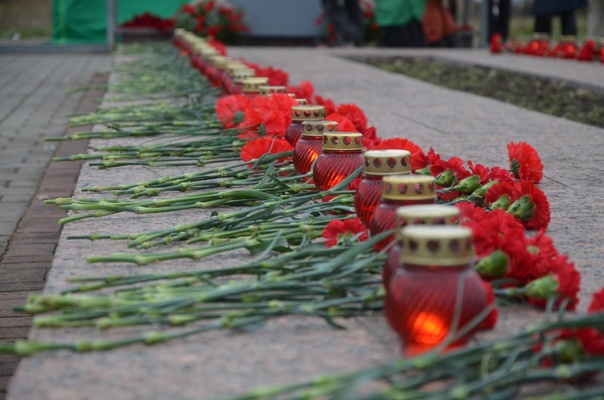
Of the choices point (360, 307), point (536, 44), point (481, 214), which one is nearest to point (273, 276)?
point (360, 307)

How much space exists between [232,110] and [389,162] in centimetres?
170

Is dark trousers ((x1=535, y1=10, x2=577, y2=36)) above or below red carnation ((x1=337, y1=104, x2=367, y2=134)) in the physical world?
above

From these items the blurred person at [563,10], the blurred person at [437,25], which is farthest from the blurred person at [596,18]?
the blurred person at [437,25]

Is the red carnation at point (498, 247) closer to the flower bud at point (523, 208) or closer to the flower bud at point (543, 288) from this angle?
the flower bud at point (543, 288)

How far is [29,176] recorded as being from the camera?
15.3 feet

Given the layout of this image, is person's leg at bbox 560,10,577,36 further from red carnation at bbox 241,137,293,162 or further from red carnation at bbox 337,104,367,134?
red carnation at bbox 241,137,293,162

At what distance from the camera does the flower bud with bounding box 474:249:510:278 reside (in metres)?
1.66

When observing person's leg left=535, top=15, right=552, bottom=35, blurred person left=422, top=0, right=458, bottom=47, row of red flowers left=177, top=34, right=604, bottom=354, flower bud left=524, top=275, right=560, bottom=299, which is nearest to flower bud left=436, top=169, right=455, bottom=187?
row of red flowers left=177, top=34, right=604, bottom=354

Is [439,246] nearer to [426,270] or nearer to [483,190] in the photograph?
[426,270]

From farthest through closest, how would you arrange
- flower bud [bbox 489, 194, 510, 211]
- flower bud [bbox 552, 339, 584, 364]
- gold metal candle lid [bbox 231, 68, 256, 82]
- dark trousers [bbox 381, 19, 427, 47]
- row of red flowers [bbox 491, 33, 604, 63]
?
dark trousers [bbox 381, 19, 427, 47], row of red flowers [bbox 491, 33, 604, 63], gold metal candle lid [bbox 231, 68, 256, 82], flower bud [bbox 489, 194, 510, 211], flower bud [bbox 552, 339, 584, 364]

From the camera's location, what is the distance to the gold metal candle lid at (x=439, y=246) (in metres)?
1.42

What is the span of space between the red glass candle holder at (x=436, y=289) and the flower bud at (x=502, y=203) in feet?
2.37

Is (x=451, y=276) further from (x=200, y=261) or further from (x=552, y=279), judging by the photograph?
(x=200, y=261)

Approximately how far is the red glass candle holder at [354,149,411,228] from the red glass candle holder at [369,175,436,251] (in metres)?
0.17
